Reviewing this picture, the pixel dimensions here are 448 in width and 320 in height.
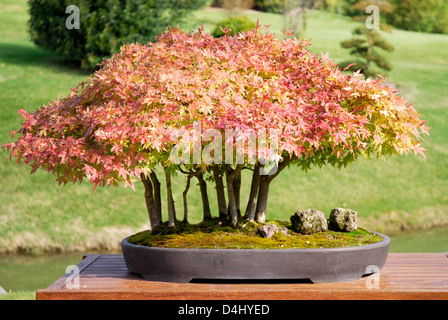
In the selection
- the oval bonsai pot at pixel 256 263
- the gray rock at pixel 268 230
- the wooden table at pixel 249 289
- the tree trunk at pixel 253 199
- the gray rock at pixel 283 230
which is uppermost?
the tree trunk at pixel 253 199

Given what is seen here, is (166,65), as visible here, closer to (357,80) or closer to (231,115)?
(231,115)

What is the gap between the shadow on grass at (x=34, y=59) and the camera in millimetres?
18094

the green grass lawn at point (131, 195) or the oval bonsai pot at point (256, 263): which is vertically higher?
the oval bonsai pot at point (256, 263)

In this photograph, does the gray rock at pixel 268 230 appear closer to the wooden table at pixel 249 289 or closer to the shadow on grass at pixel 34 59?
the wooden table at pixel 249 289

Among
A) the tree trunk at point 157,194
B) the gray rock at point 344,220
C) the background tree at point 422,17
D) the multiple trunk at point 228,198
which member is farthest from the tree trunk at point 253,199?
the background tree at point 422,17

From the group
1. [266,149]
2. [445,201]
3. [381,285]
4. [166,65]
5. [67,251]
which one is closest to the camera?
[266,149]

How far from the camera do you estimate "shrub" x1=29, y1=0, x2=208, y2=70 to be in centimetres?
1594

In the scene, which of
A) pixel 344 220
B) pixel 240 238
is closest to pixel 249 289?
pixel 240 238

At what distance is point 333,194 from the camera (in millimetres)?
11781

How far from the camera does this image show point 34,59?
62.7ft

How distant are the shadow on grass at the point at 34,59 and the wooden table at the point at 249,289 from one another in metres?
13.7

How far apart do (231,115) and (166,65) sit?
872mm

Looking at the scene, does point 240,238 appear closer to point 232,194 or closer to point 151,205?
point 232,194
